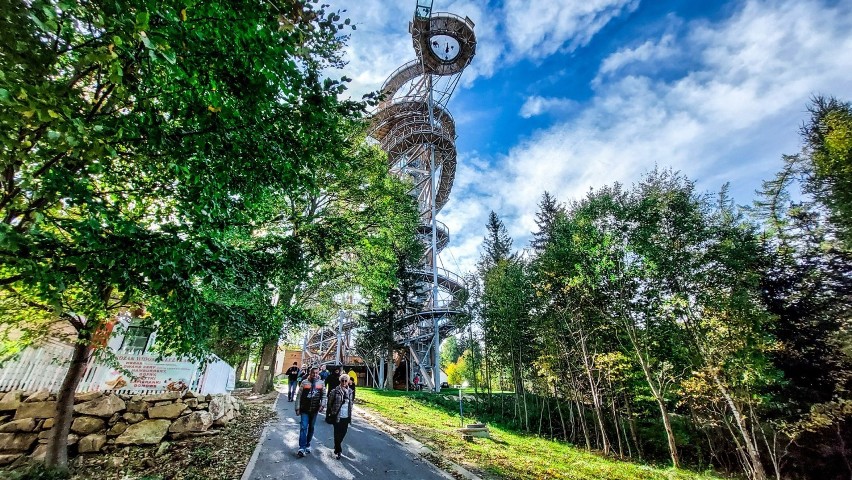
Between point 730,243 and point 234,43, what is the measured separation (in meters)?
18.0

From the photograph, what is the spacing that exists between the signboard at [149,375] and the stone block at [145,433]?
0.86 m

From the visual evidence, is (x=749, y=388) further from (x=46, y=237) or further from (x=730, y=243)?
(x=46, y=237)

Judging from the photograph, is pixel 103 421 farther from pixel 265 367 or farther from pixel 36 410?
pixel 265 367

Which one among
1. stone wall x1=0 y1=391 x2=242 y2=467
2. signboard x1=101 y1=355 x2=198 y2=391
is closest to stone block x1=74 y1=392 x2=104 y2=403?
stone wall x1=0 y1=391 x2=242 y2=467

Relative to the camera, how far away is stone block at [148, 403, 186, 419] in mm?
7522

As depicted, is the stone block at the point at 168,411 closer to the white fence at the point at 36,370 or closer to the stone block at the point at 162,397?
the stone block at the point at 162,397

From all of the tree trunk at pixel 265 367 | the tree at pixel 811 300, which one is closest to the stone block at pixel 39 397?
the tree trunk at pixel 265 367

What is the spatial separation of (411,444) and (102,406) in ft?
23.4

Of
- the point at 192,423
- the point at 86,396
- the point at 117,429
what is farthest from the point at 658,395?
the point at 86,396

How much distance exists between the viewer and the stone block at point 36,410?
6520mm

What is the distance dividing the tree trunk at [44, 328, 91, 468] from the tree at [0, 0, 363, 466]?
2388 mm

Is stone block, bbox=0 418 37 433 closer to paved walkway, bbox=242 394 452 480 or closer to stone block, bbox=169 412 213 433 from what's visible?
stone block, bbox=169 412 213 433

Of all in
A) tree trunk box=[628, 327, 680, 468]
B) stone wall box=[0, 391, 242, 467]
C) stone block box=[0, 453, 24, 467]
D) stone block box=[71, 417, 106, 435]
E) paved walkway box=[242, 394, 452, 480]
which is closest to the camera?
paved walkway box=[242, 394, 452, 480]

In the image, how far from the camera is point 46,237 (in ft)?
9.11
